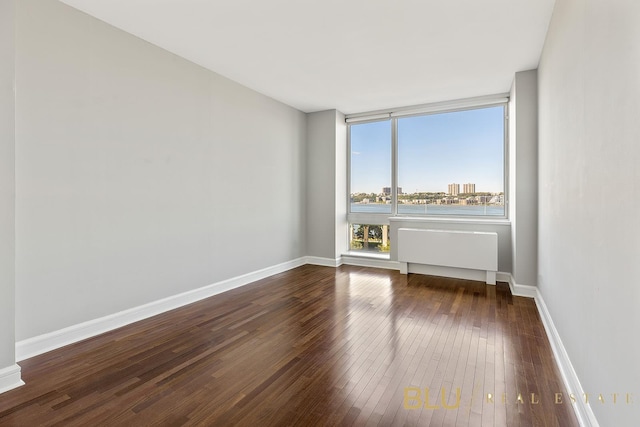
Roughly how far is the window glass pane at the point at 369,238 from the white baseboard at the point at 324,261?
0.54m

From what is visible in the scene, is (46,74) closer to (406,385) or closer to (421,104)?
(406,385)

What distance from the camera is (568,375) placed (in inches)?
80.2

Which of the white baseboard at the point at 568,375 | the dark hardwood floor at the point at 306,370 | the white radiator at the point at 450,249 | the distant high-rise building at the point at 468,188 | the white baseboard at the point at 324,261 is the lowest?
the dark hardwood floor at the point at 306,370

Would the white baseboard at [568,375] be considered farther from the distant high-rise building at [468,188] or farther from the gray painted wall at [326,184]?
the gray painted wall at [326,184]

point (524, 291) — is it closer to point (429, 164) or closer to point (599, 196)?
point (429, 164)

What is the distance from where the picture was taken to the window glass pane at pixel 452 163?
4992 mm

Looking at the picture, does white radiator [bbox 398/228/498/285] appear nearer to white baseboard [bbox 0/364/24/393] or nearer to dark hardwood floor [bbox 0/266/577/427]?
dark hardwood floor [bbox 0/266/577/427]

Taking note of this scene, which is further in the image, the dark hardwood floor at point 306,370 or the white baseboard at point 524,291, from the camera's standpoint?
the white baseboard at point 524,291

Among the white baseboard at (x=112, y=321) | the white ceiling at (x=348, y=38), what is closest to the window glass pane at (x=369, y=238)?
the white baseboard at (x=112, y=321)

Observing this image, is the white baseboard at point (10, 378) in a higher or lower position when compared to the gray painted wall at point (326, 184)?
lower

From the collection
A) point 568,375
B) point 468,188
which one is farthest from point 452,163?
point 568,375

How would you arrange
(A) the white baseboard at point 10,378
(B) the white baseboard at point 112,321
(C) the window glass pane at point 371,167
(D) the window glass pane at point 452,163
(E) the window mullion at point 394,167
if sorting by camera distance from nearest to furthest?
(A) the white baseboard at point 10,378 → (B) the white baseboard at point 112,321 → (D) the window glass pane at point 452,163 → (E) the window mullion at point 394,167 → (C) the window glass pane at point 371,167

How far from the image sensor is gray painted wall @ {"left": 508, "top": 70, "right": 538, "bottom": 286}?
3844 mm

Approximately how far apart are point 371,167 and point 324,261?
6.72 feet
